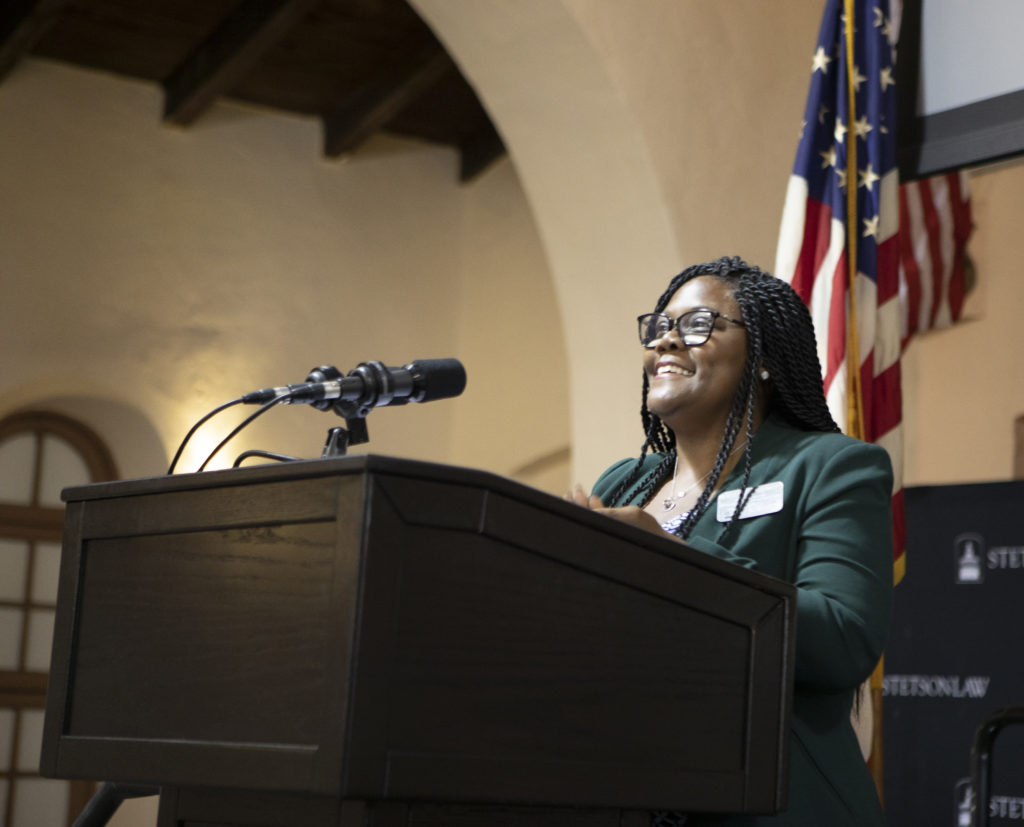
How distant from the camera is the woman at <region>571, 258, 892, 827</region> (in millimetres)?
1579

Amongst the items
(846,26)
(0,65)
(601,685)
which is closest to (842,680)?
(601,685)

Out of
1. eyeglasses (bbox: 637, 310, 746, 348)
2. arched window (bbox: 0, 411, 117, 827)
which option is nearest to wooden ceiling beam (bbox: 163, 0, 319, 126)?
arched window (bbox: 0, 411, 117, 827)

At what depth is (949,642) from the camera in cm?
387

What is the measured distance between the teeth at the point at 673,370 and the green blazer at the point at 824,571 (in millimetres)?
158

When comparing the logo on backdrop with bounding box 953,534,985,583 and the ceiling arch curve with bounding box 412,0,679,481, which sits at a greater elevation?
the ceiling arch curve with bounding box 412,0,679,481

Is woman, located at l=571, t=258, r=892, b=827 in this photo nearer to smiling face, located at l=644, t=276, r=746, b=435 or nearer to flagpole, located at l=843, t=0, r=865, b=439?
smiling face, located at l=644, t=276, r=746, b=435

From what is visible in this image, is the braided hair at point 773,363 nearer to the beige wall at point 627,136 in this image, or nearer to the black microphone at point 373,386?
the black microphone at point 373,386

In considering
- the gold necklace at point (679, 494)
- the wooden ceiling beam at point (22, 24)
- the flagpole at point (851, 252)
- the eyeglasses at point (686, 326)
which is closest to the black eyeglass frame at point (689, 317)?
the eyeglasses at point (686, 326)

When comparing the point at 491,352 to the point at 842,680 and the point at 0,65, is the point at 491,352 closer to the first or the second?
the point at 0,65

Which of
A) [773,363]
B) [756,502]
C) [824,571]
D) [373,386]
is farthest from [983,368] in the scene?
[373,386]

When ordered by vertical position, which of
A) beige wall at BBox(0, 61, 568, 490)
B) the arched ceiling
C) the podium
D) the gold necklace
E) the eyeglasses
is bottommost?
the podium

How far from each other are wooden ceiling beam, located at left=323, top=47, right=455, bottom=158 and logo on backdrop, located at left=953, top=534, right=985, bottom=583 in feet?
13.5

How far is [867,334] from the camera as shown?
11.1ft

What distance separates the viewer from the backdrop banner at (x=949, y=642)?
3.78 m
